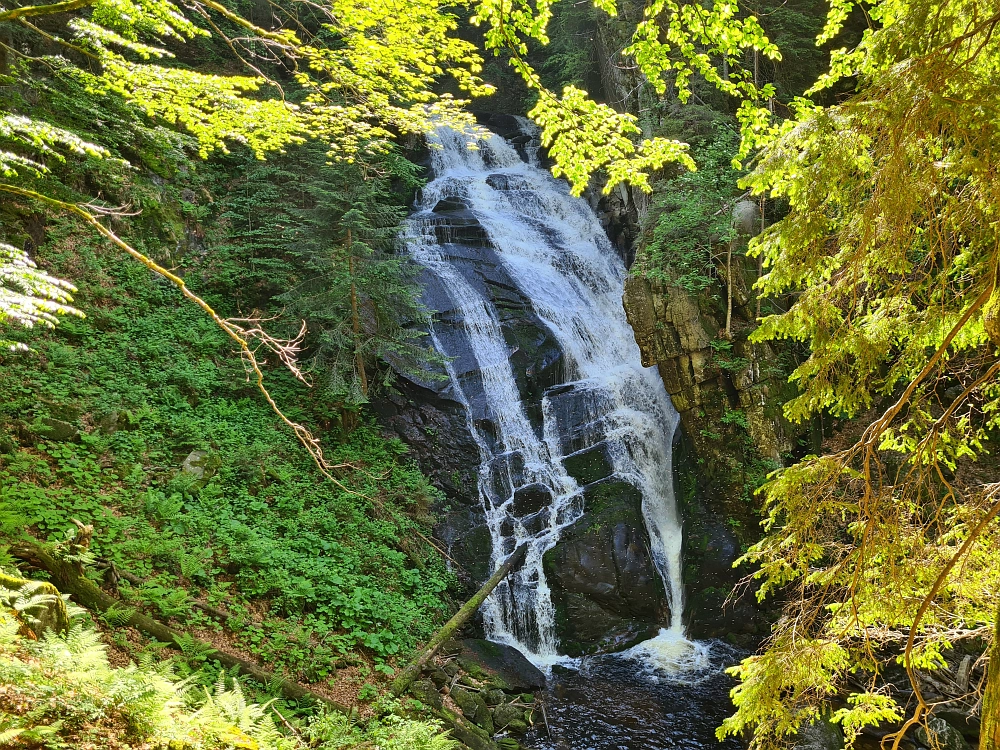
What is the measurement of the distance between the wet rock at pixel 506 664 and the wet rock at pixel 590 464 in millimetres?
4226

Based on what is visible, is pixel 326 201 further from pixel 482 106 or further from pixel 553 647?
pixel 482 106

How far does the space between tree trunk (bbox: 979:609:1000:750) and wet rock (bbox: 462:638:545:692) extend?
7.73 metres

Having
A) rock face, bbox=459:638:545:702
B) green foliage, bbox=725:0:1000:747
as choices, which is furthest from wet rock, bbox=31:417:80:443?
green foliage, bbox=725:0:1000:747

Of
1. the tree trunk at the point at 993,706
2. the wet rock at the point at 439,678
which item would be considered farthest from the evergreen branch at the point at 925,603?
the wet rock at the point at 439,678

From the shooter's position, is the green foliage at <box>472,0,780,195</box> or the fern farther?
the fern

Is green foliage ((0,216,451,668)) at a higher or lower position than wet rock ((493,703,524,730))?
higher

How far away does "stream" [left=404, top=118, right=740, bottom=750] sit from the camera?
9.54 meters

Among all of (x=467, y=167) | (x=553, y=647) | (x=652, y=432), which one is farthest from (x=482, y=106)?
(x=553, y=647)

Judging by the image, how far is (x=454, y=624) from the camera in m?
9.67

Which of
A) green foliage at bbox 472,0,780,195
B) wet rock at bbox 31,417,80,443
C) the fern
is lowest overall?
the fern

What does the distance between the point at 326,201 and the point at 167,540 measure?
23.3ft

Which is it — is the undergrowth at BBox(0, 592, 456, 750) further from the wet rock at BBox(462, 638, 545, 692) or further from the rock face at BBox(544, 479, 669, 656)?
the rock face at BBox(544, 479, 669, 656)

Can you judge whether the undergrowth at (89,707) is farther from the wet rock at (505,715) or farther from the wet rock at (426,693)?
the wet rock at (505,715)

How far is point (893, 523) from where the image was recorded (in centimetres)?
343
